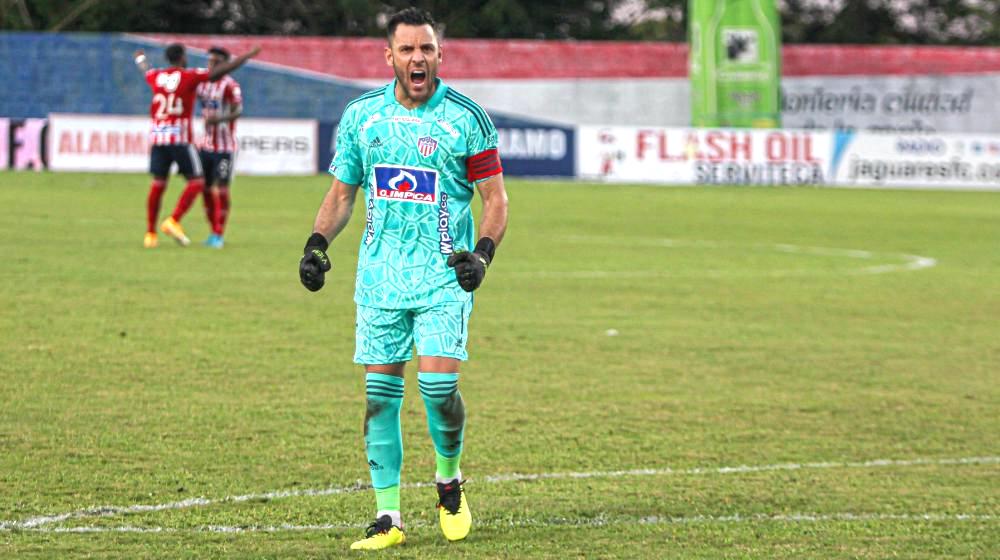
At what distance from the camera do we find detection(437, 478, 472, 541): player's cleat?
5984 millimetres

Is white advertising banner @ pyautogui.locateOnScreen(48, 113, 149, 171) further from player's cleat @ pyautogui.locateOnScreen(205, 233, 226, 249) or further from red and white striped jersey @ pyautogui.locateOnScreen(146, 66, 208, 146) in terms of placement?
red and white striped jersey @ pyautogui.locateOnScreen(146, 66, 208, 146)

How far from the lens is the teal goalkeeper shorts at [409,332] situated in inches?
235

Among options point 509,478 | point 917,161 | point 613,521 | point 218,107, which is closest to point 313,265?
point 613,521

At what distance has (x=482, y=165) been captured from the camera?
6.05m

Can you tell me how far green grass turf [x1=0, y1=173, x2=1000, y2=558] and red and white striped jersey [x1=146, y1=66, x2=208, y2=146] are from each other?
4.10 ft

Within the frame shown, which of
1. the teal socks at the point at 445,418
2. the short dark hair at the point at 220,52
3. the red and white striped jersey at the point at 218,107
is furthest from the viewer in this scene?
the red and white striped jersey at the point at 218,107

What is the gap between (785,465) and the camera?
25.4 feet

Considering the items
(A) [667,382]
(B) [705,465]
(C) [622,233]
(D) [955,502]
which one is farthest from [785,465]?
(C) [622,233]

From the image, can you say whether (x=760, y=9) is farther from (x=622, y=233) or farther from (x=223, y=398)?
(x=223, y=398)

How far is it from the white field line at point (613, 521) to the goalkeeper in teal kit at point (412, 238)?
0.32 meters

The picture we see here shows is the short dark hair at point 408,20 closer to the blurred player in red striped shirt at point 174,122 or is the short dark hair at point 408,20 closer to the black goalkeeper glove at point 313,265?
the black goalkeeper glove at point 313,265

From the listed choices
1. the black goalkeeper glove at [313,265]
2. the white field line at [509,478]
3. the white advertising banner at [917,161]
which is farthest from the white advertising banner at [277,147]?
the black goalkeeper glove at [313,265]

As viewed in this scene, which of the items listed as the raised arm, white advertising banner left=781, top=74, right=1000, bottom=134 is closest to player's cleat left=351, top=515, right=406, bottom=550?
the raised arm

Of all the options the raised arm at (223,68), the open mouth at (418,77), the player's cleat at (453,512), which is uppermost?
the raised arm at (223,68)
